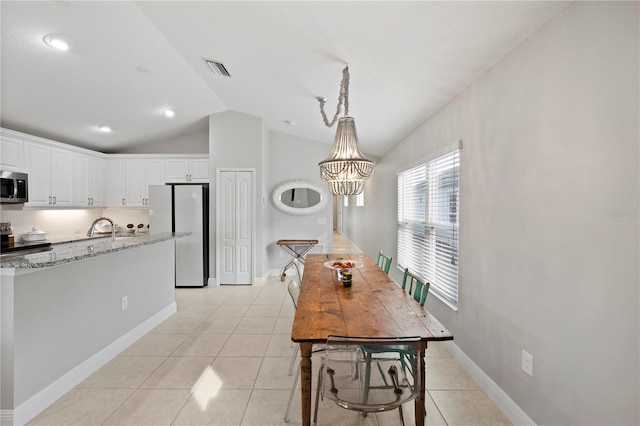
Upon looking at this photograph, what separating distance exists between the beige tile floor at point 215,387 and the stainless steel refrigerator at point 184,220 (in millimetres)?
1684

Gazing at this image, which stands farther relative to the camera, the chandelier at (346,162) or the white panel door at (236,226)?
the white panel door at (236,226)

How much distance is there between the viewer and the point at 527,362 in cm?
180

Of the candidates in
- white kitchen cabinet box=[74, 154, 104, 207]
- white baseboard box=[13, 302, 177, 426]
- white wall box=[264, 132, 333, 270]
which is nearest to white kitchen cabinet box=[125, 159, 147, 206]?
white kitchen cabinet box=[74, 154, 104, 207]

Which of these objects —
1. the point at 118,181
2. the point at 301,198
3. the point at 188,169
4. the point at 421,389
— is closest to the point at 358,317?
the point at 421,389

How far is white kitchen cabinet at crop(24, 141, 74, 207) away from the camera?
13.6 ft

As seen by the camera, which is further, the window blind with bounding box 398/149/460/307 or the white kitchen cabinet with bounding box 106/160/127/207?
the white kitchen cabinet with bounding box 106/160/127/207

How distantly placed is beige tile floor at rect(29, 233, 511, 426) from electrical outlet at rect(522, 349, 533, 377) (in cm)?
42

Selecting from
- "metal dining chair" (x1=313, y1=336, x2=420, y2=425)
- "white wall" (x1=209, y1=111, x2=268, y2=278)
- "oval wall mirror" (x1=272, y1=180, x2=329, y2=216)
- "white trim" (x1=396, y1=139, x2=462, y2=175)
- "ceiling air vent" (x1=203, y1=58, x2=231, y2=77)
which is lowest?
"metal dining chair" (x1=313, y1=336, x2=420, y2=425)

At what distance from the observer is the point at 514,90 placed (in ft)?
6.26

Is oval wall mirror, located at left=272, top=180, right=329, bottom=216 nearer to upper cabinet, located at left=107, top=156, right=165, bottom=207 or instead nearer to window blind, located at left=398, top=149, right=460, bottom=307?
window blind, located at left=398, top=149, right=460, bottom=307

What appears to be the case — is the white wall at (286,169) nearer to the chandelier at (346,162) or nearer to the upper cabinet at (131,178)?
the upper cabinet at (131,178)

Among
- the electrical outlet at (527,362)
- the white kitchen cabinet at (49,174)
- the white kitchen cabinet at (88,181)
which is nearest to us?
the electrical outlet at (527,362)

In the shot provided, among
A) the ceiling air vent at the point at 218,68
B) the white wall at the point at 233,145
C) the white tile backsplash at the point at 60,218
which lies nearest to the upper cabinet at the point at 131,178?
the white tile backsplash at the point at 60,218

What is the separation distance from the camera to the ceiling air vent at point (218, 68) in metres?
3.41
